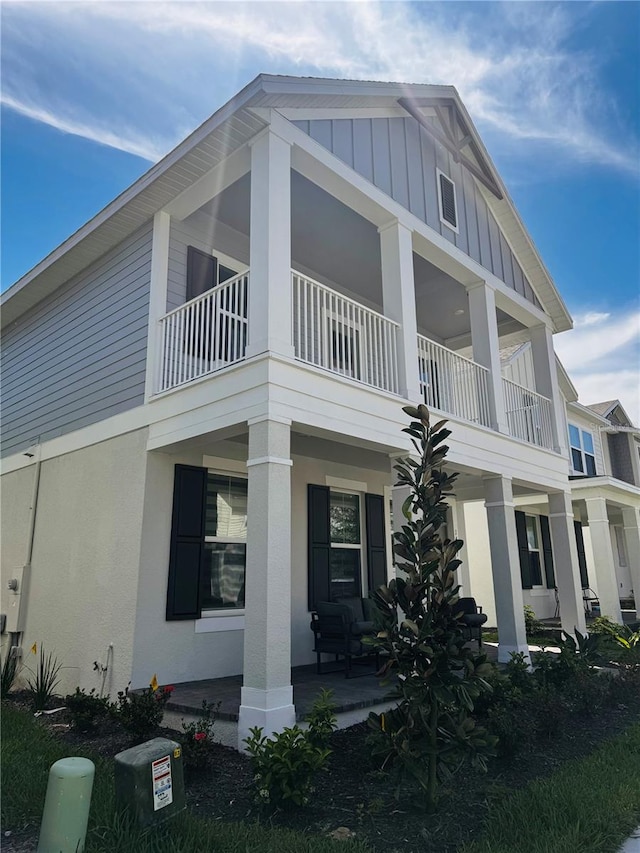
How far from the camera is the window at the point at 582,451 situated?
56.5 feet

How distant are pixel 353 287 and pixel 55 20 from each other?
5421mm

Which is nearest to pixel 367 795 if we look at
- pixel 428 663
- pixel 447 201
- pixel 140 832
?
pixel 428 663

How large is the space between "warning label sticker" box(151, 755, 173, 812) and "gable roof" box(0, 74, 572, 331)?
5572 millimetres

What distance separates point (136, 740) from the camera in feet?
16.5

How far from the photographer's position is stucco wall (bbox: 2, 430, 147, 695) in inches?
257

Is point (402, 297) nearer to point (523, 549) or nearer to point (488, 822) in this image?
point (488, 822)

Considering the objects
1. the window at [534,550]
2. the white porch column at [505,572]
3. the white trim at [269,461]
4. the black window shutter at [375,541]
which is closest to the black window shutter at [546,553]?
the window at [534,550]

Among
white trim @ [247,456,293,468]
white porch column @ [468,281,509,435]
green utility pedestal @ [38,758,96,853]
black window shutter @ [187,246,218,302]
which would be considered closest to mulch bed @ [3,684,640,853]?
green utility pedestal @ [38,758,96,853]

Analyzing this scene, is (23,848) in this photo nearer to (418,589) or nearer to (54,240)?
(418,589)

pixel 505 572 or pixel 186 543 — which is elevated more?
pixel 186 543

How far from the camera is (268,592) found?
4.80 metres

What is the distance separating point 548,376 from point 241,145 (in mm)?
7000

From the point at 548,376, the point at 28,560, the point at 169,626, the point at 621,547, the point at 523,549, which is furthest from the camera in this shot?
the point at 621,547

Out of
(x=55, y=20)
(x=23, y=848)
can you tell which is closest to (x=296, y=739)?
(x=23, y=848)
